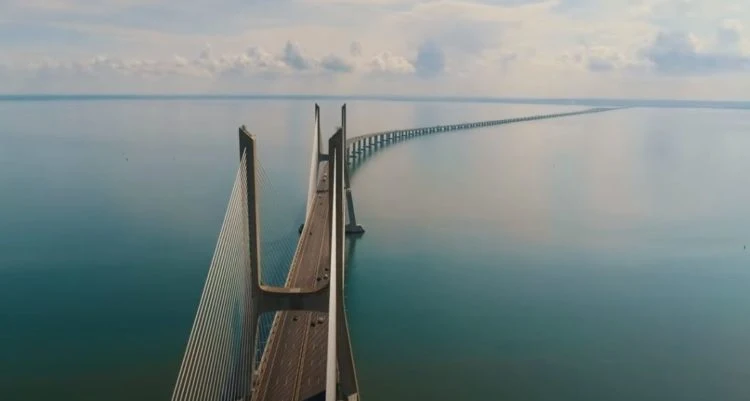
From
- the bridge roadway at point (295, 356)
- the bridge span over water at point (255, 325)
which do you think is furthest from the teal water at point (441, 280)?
the bridge span over water at point (255, 325)

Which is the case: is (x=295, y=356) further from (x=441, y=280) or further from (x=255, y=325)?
(x=441, y=280)

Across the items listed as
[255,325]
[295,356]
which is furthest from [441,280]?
[255,325]

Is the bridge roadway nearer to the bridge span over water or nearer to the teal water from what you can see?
the bridge span over water

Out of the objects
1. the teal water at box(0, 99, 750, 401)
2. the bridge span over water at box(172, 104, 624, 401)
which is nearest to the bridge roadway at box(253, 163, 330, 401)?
the bridge span over water at box(172, 104, 624, 401)

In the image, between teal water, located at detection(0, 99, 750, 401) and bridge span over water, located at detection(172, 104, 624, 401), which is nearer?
bridge span over water, located at detection(172, 104, 624, 401)

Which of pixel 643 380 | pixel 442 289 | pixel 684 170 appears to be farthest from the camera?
pixel 684 170

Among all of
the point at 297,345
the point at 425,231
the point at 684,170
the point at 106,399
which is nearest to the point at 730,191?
the point at 684,170

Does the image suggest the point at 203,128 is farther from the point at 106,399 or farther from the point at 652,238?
the point at 106,399

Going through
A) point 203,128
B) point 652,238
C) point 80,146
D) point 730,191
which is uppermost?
point 203,128
